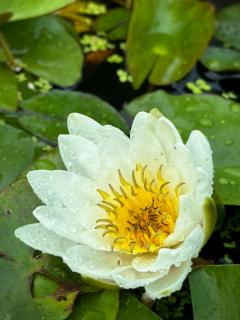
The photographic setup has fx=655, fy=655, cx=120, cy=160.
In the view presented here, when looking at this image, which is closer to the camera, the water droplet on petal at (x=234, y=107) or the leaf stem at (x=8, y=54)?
the water droplet on petal at (x=234, y=107)

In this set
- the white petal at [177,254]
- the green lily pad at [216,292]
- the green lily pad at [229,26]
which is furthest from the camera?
the green lily pad at [229,26]

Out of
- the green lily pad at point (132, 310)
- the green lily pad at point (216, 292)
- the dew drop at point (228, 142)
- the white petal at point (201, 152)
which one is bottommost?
the green lily pad at point (132, 310)

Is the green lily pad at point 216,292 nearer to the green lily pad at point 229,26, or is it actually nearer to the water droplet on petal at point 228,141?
the water droplet on petal at point 228,141

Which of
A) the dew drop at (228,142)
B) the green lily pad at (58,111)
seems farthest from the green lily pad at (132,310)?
the green lily pad at (58,111)

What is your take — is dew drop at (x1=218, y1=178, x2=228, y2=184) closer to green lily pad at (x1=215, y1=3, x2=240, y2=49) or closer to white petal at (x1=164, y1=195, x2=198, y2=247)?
white petal at (x1=164, y1=195, x2=198, y2=247)

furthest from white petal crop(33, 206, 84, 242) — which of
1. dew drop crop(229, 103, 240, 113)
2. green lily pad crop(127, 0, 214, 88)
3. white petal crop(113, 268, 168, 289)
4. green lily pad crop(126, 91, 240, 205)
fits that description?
green lily pad crop(127, 0, 214, 88)

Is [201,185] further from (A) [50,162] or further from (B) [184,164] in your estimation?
→ (A) [50,162]
